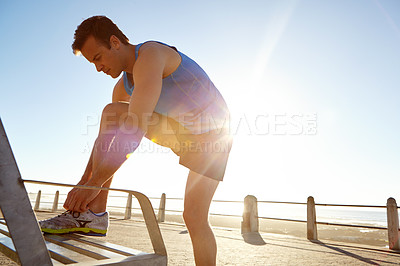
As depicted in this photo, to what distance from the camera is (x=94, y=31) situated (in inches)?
62.0

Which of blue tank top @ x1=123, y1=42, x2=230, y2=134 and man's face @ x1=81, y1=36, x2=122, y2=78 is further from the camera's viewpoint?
blue tank top @ x1=123, y1=42, x2=230, y2=134

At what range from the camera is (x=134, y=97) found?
54.6 inches

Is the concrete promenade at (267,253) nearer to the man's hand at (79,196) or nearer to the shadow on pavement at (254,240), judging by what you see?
the shadow on pavement at (254,240)

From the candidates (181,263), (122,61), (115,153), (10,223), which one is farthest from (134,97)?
(181,263)

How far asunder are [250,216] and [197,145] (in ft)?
24.5

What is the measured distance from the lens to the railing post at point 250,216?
8586mm

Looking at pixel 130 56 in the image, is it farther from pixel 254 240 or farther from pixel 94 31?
pixel 254 240

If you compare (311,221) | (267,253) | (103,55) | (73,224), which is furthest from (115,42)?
(311,221)

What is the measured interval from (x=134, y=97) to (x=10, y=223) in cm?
77

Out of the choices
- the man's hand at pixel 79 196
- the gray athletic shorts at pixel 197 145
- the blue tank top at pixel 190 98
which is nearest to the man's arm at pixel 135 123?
the man's hand at pixel 79 196

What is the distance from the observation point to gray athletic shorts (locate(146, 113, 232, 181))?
1790 millimetres

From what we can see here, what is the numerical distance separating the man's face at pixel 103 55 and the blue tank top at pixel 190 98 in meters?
0.14

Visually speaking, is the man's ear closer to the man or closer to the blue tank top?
the man

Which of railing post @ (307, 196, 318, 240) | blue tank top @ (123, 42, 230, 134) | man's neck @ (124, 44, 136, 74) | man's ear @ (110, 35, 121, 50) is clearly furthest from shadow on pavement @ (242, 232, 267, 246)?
man's ear @ (110, 35, 121, 50)
